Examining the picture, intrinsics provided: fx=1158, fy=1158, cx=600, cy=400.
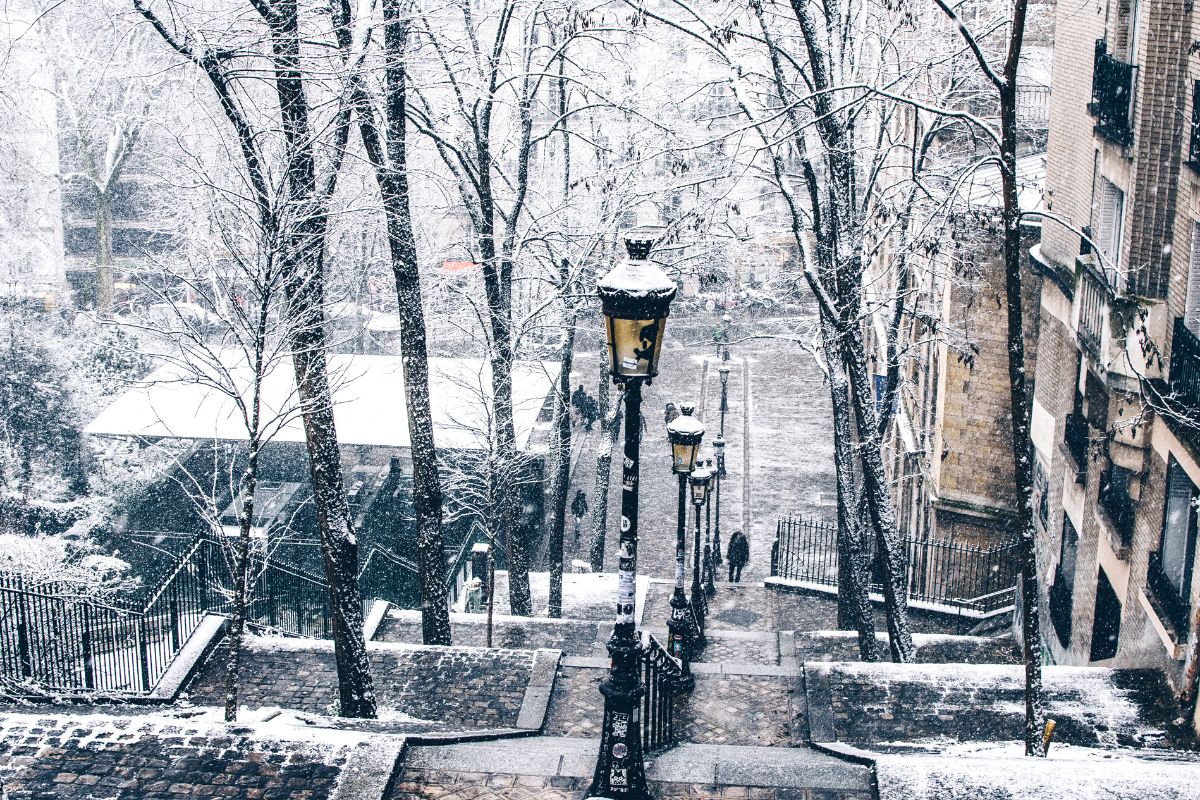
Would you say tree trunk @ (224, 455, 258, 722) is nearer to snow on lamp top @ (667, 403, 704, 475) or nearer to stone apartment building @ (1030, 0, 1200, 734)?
snow on lamp top @ (667, 403, 704, 475)

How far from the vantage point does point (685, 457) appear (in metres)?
15.0

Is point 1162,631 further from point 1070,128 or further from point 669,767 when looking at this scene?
point 1070,128

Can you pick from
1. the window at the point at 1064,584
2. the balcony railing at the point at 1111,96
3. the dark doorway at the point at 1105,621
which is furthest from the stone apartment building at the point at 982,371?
the dark doorway at the point at 1105,621

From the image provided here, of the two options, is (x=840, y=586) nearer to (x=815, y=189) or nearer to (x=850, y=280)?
(x=850, y=280)

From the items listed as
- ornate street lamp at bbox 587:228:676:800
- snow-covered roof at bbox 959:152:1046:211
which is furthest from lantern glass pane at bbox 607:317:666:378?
snow-covered roof at bbox 959:152:1046:211

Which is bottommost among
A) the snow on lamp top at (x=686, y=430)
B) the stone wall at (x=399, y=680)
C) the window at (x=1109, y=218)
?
the stone wall at (x=399, y=680)

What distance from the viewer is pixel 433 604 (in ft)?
48.3

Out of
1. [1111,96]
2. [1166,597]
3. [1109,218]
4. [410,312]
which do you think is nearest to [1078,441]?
[1109,218]

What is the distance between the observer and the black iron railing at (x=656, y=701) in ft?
34.5

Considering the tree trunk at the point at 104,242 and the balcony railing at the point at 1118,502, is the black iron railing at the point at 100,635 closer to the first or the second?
the balcony railing at the point at 1118,502

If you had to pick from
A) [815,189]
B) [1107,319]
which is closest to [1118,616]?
[1107,319]

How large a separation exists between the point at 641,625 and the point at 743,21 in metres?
12.3

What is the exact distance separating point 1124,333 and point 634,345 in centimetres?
882

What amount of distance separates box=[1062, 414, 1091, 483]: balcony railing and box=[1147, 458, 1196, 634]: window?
3.50 metres
